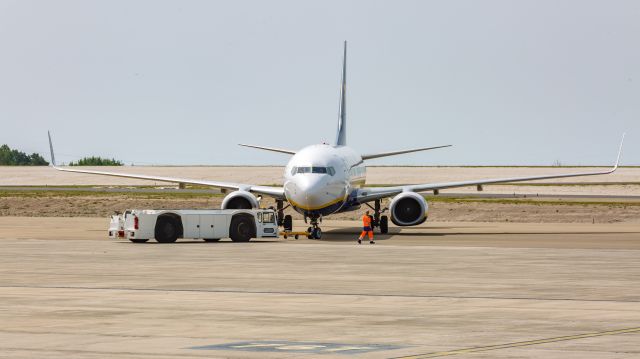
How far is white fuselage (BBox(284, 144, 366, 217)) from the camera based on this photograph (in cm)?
5628

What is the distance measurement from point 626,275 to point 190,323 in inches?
627

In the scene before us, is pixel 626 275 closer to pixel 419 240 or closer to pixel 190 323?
pixel 190 323

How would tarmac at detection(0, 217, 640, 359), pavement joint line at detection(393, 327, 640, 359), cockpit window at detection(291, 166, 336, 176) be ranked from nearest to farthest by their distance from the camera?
1. pavement joint line at detection(393, 327, 640, 359)
2. tarmac at detection(0, 217, 640, 359)
3. cockpit window at detection(291, 166, 336, 176)

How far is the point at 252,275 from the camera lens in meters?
33.5

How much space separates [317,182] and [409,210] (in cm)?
780

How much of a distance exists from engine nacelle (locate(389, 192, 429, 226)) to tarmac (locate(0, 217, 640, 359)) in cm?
1233

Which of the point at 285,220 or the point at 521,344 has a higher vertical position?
the point at 285,220

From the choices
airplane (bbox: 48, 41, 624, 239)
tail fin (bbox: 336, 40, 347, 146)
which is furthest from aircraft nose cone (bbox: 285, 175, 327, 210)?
tail fin (bbox: 336, 40, 347, 146)

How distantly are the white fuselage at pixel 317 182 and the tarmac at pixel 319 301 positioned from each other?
666cm

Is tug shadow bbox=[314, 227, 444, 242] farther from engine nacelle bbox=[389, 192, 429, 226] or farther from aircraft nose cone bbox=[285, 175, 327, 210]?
aircraft nose cone bbox=[285, 175, 327, 210]

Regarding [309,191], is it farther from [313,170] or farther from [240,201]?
[240,201]

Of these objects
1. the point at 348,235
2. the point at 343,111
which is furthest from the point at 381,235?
the point at 343,111

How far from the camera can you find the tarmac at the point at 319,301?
18719 millimetres

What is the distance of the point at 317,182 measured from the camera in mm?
56375
